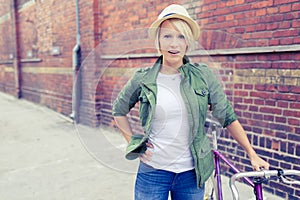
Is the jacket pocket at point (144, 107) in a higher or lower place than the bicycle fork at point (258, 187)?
higher

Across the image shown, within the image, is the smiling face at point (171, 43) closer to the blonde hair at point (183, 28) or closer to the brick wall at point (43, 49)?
the blonde hair at point (183, 28)

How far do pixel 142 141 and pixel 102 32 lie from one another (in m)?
4.79

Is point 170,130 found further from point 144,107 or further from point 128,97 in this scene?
point 128,97

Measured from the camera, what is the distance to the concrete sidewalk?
1.87 meters

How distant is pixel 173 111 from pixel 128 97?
251 mm

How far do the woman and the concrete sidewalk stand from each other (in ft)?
0.80

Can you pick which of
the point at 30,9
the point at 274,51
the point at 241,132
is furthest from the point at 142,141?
the point at 30,9

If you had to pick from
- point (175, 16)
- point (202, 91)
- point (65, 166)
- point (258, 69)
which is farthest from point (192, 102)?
point (65, 166)

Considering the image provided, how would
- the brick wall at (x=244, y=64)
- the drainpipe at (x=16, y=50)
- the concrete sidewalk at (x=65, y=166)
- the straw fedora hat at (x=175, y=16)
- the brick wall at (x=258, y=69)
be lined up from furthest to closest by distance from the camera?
the drainpipe at (x=16, y=50) → the brick wall at (x=258, y=69) → the brick wall at (x=244, y=64) → the concrete sidewalk at (x=65, y=166) → the straw fedora hat at (x=175, y=16)

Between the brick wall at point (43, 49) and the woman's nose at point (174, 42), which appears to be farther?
the brick wall at point (43, 49)

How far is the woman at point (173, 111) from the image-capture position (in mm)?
1495

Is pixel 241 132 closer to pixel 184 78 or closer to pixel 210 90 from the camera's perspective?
pixel 210 90

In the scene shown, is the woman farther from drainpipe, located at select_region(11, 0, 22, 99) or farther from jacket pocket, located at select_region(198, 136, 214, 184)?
drainpipe, located at select_region(11, 0, 22, 99)

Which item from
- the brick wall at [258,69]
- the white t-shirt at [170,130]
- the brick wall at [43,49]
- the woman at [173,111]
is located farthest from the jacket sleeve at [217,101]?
the brick wall at [43,49]
